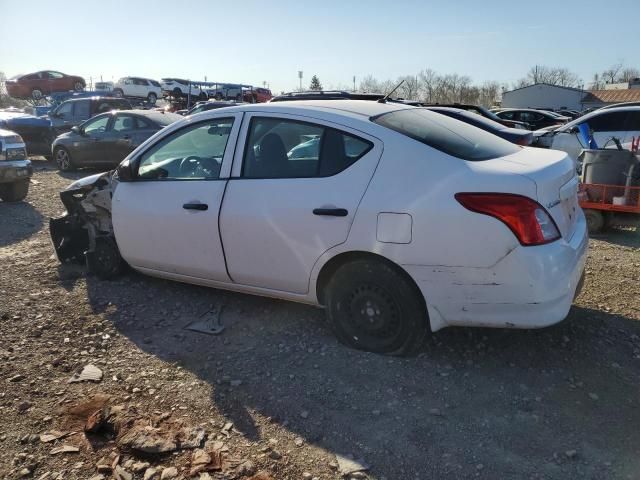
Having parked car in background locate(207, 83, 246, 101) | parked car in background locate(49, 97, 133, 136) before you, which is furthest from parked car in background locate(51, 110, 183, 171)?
parked car in background locate(207, 83, 246, 101)

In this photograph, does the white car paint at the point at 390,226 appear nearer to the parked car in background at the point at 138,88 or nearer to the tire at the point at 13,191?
the tire at the point at 13,191

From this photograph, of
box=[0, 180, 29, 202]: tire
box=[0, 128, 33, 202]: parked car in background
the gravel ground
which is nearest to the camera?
the gravel ground

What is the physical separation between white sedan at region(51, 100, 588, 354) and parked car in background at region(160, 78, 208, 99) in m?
33.3

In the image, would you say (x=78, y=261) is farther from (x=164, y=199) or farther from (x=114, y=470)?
(x=114, y=470)

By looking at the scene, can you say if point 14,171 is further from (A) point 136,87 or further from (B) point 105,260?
(A) point 136,87

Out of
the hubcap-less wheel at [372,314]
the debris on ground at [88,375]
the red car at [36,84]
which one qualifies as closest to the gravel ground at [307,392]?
the debris on ground at [88,375]

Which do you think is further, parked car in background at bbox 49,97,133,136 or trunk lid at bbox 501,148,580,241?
parked car in background at bbox 49,97,133,136

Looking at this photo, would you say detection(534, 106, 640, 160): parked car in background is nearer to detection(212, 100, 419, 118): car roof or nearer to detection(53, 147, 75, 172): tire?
→ detection(212, 100, 419, 118): car roof

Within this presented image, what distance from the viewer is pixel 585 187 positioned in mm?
7082

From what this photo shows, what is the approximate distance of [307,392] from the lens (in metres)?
3.21

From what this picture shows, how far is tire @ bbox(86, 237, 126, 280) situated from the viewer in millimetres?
4996

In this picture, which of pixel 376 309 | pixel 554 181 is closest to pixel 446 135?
pixel 554 181

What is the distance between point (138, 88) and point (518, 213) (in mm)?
40517

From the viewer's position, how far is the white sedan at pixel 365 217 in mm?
3021
